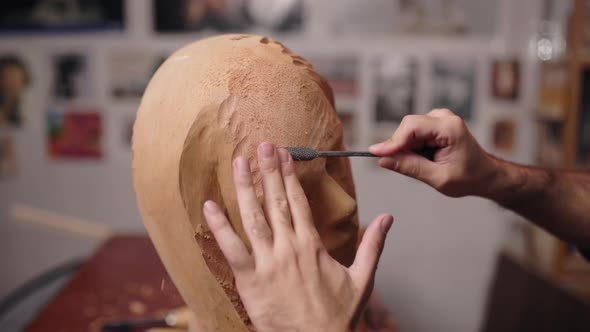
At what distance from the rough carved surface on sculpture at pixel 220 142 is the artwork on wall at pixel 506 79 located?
1.80 meters

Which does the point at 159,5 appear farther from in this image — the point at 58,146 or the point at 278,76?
the point at 278,76

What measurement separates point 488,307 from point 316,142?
2.03m

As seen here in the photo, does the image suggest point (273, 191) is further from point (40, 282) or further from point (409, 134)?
point (40, 282)

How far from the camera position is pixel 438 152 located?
995mm

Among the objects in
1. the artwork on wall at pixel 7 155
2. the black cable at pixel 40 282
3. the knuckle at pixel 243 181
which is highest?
the knuckle at pixel 243 181

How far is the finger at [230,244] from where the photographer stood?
702mm

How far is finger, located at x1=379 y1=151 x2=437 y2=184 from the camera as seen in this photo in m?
0.93

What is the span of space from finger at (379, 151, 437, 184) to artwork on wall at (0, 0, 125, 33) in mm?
1873

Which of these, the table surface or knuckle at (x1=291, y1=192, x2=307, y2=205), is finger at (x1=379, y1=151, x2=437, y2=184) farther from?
the table surface

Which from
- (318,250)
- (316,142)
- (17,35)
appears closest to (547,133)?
(316,142)

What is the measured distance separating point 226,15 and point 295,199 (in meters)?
1.81

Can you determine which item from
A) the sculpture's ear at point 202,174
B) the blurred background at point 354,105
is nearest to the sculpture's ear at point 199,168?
the sculpture's ear at point 202,174

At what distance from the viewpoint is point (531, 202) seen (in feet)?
3.96

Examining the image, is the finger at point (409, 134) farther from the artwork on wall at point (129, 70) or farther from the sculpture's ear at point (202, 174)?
the artwork on wall at point (129, 70)
